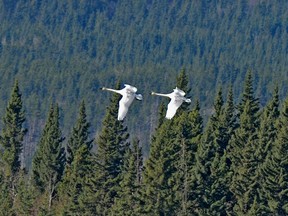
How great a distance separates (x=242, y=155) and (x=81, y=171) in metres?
9.12

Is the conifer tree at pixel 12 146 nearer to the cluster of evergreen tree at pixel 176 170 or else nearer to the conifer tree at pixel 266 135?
the cluster of evergreen tree at pixel 176 170

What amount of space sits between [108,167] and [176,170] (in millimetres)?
4981

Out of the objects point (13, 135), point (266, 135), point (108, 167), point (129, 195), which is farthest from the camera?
point (13, 135)

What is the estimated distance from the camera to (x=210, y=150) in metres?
83.9

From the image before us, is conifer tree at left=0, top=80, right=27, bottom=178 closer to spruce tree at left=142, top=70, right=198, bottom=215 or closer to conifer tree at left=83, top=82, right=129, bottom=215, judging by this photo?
conifer tree at left=83, top=82, right=129, bottom=215

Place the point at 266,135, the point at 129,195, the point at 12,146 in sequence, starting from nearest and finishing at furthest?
the point at 129,195
the point at 266,135
the point at 12,146

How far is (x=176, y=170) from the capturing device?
8238 cm

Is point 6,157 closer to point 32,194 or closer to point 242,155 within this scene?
point 32,194

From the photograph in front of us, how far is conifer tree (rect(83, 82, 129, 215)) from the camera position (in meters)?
85.0

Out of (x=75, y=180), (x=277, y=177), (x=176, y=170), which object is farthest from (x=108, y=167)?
(x=277, y=177)

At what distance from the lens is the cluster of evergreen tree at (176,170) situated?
81.5m

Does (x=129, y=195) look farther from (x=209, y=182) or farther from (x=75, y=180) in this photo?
(x=75, y=180)

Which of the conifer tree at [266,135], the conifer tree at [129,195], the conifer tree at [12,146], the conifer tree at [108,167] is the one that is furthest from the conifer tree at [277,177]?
the conifer tree at [12,146]

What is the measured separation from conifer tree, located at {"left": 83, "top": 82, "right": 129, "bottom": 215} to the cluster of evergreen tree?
54 millimetres
